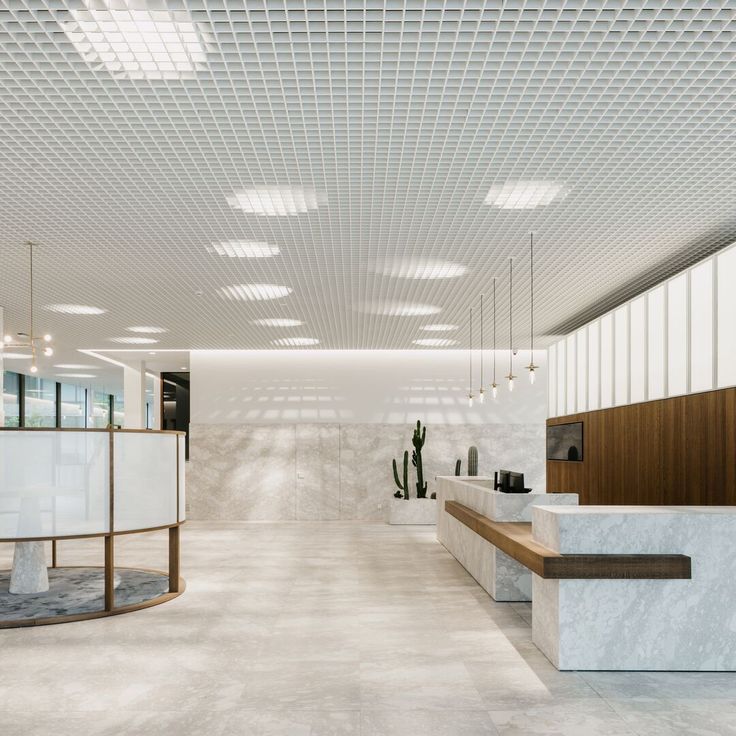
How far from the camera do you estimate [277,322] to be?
1070 cm

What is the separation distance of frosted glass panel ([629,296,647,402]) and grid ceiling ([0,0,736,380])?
0.45 meters

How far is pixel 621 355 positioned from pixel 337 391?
6224 millimetres

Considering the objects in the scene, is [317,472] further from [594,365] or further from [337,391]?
[594,365]

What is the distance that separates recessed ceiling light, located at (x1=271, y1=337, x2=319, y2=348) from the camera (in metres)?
12.3

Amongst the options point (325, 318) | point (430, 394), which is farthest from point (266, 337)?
point (430, 394)

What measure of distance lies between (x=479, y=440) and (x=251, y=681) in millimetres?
10154

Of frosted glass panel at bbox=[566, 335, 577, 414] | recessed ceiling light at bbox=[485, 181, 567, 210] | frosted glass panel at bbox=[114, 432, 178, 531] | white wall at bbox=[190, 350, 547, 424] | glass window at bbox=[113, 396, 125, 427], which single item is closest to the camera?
recessed ceiling light at bbox=[485, 181, 567, 210]

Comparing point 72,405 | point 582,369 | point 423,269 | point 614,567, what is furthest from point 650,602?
point 72,405

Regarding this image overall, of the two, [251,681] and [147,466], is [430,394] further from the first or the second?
[251,681]

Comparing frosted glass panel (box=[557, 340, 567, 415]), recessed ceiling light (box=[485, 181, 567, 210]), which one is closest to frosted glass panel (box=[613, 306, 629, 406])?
frosted glass panel (box=[557, 340, 567, 415])

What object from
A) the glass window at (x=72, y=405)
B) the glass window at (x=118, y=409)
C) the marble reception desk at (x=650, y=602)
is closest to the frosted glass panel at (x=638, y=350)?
the marble reception desk at (x=650, y=602)

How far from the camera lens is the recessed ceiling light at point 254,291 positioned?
27.3ft

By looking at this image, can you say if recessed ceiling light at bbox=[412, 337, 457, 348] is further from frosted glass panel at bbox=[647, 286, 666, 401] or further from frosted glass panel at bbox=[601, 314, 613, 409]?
frosted glass panel at bbox=[647, 286, 666, 401]

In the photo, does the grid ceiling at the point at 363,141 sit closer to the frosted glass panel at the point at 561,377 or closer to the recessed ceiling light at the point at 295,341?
the frosted glass panel at the point at 561,377
